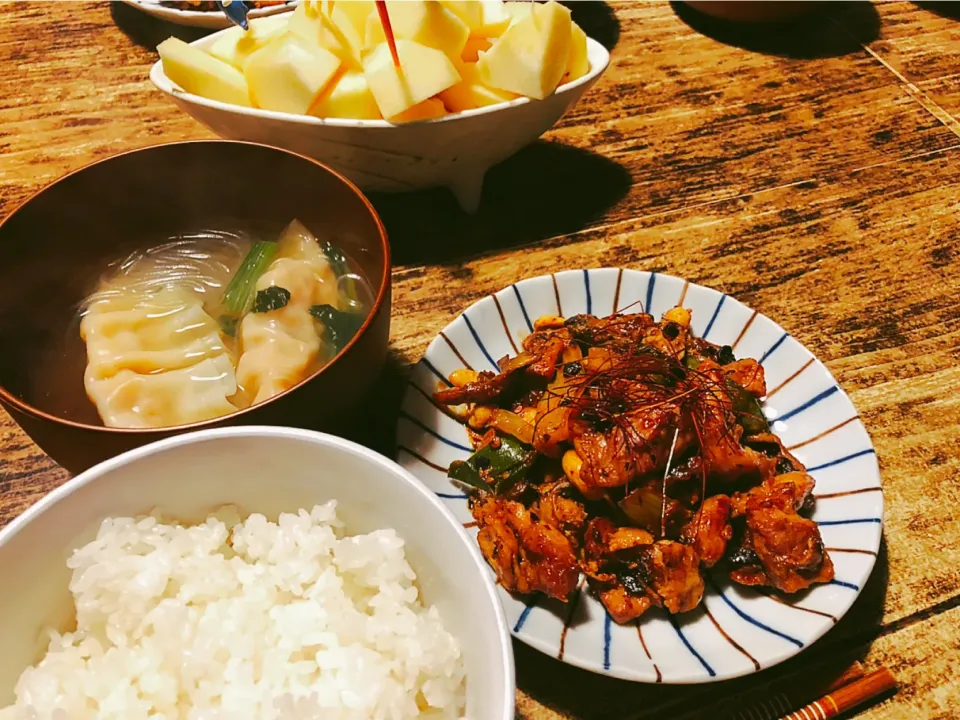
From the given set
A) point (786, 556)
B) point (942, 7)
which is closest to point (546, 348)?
point (786, 556)

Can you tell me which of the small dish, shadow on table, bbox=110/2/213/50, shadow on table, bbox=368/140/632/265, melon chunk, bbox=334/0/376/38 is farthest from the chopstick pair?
shadow on table, bbox=110/2/213/50

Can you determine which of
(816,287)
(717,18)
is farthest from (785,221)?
(717,18)

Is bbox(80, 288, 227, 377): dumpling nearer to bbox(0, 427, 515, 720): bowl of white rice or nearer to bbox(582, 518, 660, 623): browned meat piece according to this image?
bbox(0, 427, 515, 720): bowl of white rice

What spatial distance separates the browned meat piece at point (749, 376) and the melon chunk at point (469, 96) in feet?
2.94

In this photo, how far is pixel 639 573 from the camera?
4.29 feet

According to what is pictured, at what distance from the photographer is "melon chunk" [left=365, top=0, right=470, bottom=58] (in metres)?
1.74

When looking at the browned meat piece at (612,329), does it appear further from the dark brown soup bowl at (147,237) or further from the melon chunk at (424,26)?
the melon chunk at (424,26)

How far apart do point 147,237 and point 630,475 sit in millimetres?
1142

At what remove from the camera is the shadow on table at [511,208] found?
206 cm

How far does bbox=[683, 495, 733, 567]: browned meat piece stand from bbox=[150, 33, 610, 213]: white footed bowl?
1.08 m

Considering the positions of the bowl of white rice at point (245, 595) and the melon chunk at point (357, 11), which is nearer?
the bowl of white rice at point (245, 595)

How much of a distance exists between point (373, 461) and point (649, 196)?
1.56 metres

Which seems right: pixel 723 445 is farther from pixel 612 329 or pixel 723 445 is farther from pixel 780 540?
pixel 612 329

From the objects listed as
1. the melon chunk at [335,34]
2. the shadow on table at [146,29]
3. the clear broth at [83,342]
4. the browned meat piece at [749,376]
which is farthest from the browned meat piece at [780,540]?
the shadow on table at [146,29]
